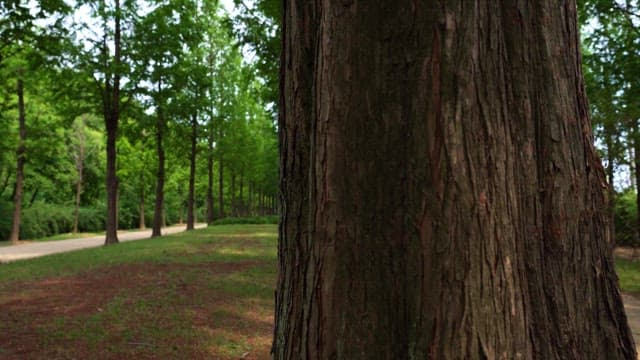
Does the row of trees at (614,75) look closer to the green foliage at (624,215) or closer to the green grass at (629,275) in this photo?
the green grass at (629,275)

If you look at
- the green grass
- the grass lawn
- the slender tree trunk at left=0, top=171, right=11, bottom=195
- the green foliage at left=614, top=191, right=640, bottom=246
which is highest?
the slender tree trunk at left=0, top=171, right=11, bottom=195

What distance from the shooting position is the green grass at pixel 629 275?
953 cm

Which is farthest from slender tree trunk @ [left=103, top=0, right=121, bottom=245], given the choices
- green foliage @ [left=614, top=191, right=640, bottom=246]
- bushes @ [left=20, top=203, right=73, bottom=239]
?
green foliage @ [left=614, top=191, right=640, bottom=246]

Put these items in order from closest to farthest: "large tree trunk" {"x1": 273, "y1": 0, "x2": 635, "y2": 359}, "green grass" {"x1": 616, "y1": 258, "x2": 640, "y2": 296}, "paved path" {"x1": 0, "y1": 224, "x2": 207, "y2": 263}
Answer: "large tree trunk" {"x1": 273, "y1": 0, "x2": 635, "y2": 359} < "green grass" {"x1": 616, "y1": 258, "x2": 640, "y2": 296} < "paved path" {"x1": 0, "y1": 224, "x2": 207, "y2": 263}

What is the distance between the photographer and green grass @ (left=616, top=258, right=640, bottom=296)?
9.53 metres

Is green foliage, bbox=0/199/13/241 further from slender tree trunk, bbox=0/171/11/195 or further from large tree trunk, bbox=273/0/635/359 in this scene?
large tree trunk, bbox=273/0/635/359

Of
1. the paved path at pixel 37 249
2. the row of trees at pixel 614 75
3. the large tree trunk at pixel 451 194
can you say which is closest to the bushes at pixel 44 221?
the paved path at pixel 37 249

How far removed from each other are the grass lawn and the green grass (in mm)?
7077

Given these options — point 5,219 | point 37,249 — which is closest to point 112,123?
point 37,249

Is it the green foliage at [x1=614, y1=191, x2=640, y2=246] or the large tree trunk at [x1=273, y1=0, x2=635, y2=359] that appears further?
the green foliage at [x1=614, y1=191, x2=640, y2=246]

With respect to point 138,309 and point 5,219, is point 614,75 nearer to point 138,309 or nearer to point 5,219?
point 138,309

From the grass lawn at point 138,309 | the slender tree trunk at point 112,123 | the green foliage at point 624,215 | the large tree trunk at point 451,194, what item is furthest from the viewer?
the green foliage at point 624,215

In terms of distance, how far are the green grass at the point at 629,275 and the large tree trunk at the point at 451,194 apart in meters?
8.79

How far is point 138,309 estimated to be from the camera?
6.86 meters
